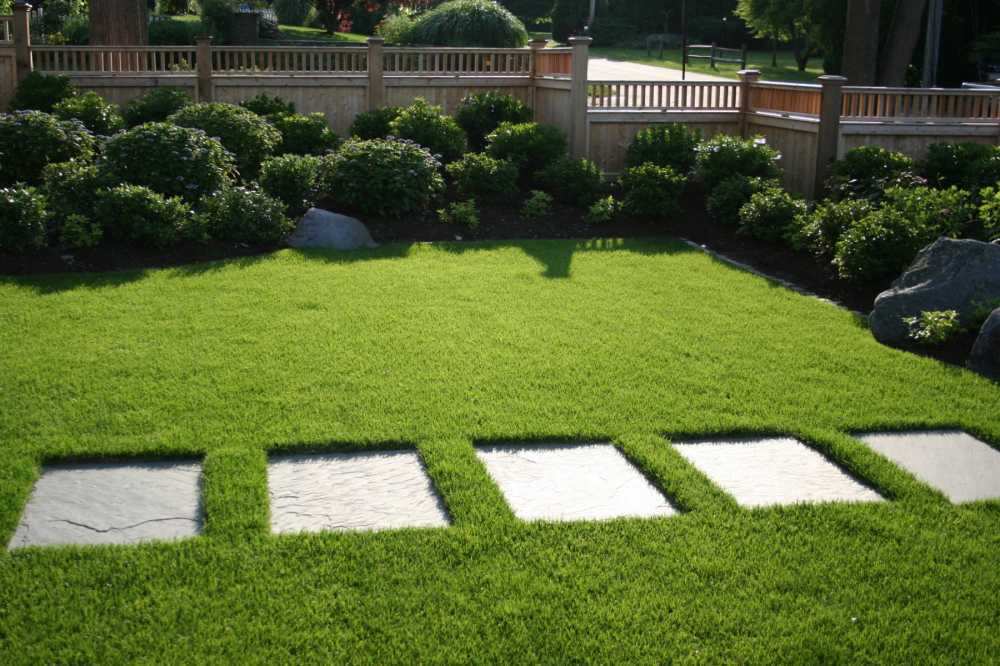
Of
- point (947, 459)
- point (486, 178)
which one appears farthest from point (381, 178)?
point (947, 459)

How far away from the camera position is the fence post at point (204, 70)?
503 inches

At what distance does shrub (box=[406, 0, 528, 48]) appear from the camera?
77.3 ft

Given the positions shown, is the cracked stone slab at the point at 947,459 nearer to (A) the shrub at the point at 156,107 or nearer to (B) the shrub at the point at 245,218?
(B) the shrub at the point at 245,218

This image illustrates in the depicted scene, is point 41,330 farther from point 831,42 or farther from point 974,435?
point 831,42

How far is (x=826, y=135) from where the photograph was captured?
10.9m

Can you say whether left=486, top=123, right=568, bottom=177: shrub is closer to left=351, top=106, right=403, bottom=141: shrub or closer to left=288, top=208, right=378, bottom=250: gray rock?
left=351, top=106, right=403, bottom=141: shrub

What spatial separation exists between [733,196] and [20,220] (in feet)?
21.4

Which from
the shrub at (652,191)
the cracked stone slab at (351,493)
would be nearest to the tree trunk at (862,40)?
the shrub at (652,191)

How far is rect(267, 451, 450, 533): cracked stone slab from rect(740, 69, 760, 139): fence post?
345 inches

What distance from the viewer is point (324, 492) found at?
4.36 meters

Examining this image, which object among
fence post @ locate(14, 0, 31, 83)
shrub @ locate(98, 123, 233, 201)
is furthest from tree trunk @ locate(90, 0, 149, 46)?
shrub @ locate(98, 123, 233, 201)

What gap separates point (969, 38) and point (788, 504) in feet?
70.6

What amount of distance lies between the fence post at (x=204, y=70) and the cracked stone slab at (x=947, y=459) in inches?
399

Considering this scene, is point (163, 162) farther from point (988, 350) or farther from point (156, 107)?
point (988, 350)
